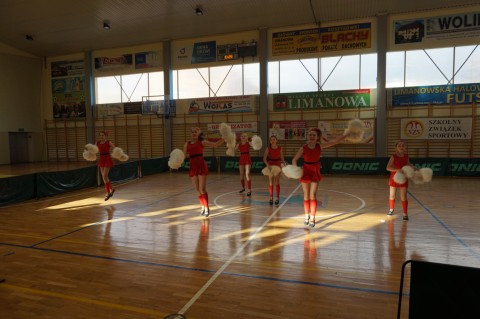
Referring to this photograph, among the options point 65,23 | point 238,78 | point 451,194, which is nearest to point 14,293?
point 451,194

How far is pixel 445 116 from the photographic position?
15.0 metres

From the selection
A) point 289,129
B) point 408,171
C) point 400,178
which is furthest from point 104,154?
point 289,129

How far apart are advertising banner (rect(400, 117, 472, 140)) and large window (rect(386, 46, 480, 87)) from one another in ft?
5.71

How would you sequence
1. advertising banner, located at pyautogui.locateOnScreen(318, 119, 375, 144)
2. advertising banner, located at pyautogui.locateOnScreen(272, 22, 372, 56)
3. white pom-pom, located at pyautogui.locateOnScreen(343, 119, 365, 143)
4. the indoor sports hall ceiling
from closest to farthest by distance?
white pom-pom, located at pyautogui.locateOnScreen(343, 119, 365, 143) → the indoor sports hall ceiling → advertising banner, located at pyautogui.locateOnScreen(272, 22, 372, 56) → advertising banner, located at pyautogui.locateOnScreen(318, 119, 375, 144)

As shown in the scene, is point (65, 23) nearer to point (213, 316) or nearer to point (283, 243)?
point (283, 243)

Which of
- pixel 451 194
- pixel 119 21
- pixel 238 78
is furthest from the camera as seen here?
pixel 238 78

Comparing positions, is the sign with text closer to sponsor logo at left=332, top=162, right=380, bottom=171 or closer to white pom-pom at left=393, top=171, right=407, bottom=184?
sponsor logo at left=332, top=162, right=380, bottom=171

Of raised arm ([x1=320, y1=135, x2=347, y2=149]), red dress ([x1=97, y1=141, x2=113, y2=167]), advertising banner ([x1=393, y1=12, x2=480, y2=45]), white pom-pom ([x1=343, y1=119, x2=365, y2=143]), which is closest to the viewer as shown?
raised arm ([x1=320, y1=135, x2=347, y2=149])

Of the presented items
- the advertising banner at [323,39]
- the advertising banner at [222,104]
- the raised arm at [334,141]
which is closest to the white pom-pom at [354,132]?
the raised arm at [334,141]

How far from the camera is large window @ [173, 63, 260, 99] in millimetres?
18062

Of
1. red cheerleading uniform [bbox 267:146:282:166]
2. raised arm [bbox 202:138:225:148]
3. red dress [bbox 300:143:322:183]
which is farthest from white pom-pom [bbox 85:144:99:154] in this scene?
red dress [bbox 300:143:322:183]

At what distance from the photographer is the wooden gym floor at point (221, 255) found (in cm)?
347

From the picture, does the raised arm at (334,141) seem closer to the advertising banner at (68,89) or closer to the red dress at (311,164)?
the red dress at (311,164)

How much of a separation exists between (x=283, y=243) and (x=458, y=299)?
363 centimetres
